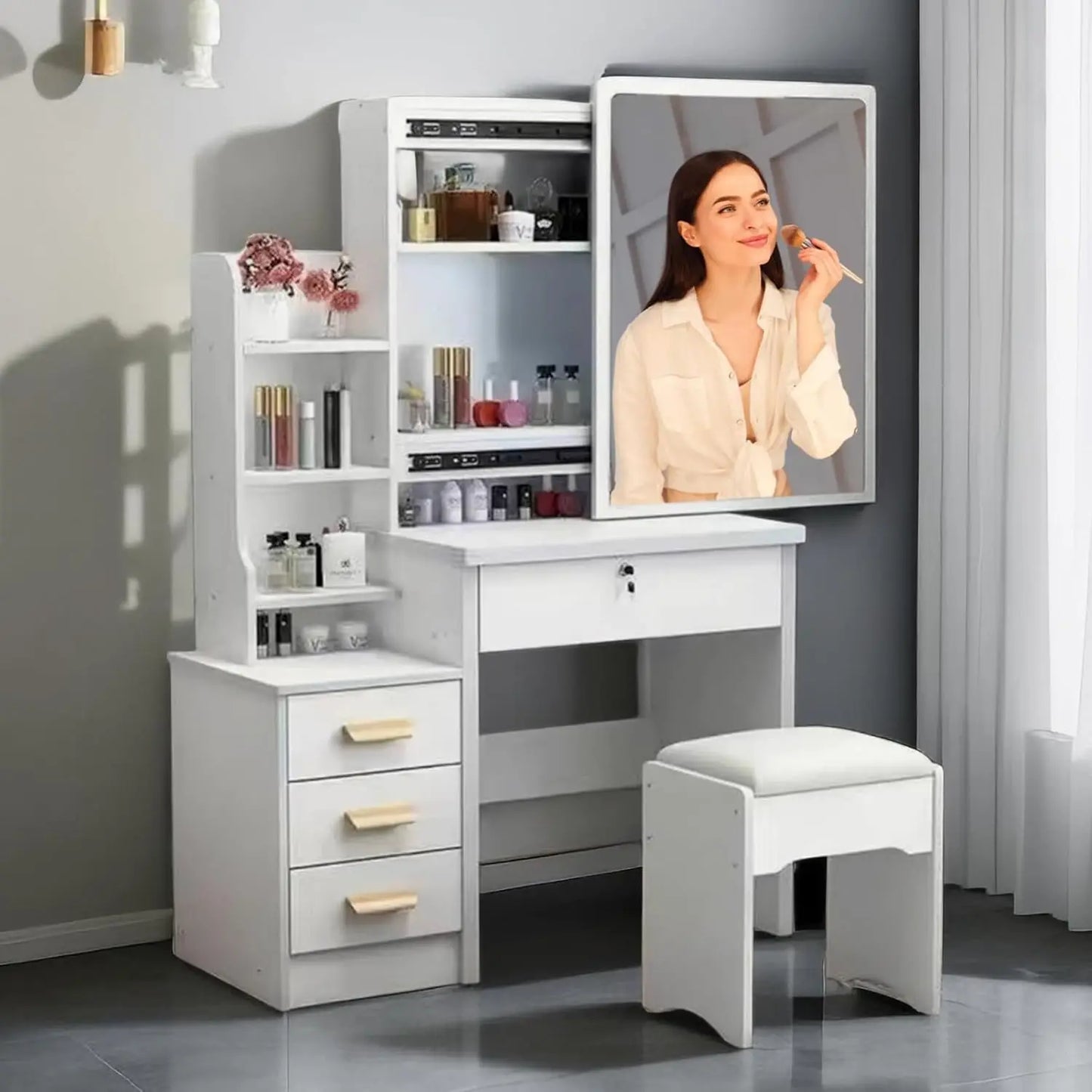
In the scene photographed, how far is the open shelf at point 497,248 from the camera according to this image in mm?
3924

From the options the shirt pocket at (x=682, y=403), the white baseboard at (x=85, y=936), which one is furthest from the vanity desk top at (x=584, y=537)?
the white baseboard at (x=85, y=936)

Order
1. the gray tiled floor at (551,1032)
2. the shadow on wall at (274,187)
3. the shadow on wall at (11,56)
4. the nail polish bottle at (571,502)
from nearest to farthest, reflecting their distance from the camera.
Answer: the gray tiled floor at (551,1032) < the shadow on wall at (11,56) < the shadow on wall at (274,187) < the nail polish bottle at (571,502)

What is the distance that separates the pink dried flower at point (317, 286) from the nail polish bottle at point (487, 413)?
0.41 meters

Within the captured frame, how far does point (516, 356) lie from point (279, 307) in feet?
2.00

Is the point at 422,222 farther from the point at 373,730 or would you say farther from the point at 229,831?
the point at 229,831

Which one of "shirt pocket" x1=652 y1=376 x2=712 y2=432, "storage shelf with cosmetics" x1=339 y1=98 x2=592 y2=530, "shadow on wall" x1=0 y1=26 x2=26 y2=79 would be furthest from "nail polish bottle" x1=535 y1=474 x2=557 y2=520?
"shadow on wall" x1=0 y1=26 x2=26 y2=79

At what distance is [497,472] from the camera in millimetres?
4109

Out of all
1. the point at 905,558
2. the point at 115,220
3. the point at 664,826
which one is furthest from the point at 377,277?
the point at 905,558

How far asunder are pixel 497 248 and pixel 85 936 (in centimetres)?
154

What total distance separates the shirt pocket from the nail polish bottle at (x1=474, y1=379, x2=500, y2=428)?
352 mm

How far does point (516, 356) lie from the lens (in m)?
4.17

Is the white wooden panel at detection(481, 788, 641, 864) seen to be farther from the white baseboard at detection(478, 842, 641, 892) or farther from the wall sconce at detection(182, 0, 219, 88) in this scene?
the wall sconce at detection(182, 0, 219, 88)

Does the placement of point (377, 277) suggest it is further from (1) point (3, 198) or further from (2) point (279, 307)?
(1) point (3, 198)

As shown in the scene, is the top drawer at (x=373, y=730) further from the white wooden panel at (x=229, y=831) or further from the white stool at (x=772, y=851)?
the white stool at (x=772, y=851)
